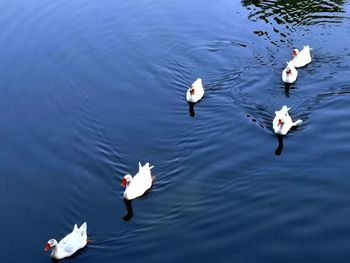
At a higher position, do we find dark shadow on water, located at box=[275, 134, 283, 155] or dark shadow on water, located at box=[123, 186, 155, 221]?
dark shadow on water, located at box=[275, 134, 283, 155]

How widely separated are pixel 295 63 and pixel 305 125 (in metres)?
4.77

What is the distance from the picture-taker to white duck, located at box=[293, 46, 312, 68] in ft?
88.7

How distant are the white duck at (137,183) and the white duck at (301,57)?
34.5 feet

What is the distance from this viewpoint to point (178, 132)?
23.9 meters

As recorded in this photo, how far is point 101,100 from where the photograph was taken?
27.0 metres

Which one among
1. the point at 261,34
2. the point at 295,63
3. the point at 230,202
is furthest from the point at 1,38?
the point at 230,202

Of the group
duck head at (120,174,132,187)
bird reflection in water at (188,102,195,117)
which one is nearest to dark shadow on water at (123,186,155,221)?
duck head at (120,174,132,187)

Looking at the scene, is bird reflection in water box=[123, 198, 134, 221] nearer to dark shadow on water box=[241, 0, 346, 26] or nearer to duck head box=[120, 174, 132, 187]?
duck head box=[120, 174, 132, 187]

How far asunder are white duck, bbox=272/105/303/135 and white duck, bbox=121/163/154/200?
5.76 meters

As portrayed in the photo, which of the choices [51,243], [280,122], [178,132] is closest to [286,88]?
[280,122]

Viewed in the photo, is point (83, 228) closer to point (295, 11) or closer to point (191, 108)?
point (191, 108)

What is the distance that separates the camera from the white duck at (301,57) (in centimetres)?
2705

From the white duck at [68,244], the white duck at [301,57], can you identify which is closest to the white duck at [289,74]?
the white duck at [301,57]

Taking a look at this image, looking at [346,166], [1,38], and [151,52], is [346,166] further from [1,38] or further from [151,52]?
[1,38]
